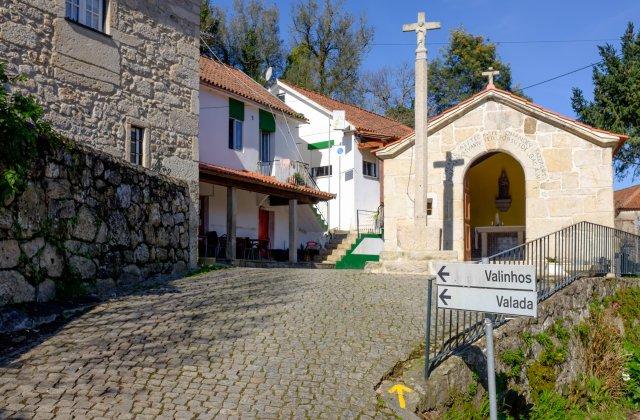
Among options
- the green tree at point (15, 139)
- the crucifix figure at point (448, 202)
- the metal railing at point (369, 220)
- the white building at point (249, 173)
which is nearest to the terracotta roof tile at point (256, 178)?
the white building at point (249, 173)

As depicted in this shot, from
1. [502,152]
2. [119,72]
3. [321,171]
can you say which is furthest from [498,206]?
[119,72]

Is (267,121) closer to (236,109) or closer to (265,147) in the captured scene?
(265,147)

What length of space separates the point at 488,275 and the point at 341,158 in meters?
21.9

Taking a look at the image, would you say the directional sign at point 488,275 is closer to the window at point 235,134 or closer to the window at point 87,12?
the window at point 87,12

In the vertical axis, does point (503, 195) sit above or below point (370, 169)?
below

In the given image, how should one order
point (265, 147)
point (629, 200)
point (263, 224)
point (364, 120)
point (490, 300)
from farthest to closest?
point (629, 200) < point (364, 120) < point (265, 147) < point (263, 224) < point (490, 300)

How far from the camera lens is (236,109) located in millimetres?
22625

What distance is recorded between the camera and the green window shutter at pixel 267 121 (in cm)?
2422

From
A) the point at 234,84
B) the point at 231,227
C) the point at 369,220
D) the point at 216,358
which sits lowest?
the point at 216,358

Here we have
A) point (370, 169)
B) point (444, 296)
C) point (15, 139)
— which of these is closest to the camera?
point (444, 296)

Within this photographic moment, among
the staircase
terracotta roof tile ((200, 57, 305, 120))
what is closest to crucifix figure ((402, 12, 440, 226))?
terracotta roof tile ((200, 57, 305, 120))

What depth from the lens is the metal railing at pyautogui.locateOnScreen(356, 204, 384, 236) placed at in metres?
26.4

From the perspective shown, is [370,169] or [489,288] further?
[370,169]

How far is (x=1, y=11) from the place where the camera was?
32.5 ft
